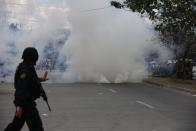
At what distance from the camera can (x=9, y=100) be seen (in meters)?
21.5

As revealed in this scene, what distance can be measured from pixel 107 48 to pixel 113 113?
20.3 meters

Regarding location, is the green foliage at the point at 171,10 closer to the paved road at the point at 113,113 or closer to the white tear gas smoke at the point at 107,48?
the paved road at the point at 113,113

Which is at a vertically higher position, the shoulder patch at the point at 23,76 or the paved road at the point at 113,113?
the shoulder patch at the point at 23,76

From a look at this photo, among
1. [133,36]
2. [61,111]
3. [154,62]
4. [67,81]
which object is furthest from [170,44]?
[61,111]

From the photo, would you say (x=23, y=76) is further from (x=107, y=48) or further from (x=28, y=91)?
(x=107, y=48)

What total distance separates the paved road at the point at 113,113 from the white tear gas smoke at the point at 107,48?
12.3 m

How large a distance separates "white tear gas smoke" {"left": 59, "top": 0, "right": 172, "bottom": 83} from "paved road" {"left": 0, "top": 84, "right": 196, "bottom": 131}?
12.3m

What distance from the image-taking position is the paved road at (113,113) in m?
14.1

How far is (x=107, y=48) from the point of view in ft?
122

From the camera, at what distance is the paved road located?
14.1 metres

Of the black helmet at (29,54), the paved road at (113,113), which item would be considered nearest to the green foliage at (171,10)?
Answer: the paved road at (113,113)

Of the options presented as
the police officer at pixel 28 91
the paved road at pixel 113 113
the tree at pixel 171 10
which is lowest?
the paved road at pixel 113 113

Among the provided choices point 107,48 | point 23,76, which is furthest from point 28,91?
point 107,48

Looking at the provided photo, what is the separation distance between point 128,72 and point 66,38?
488 cm
